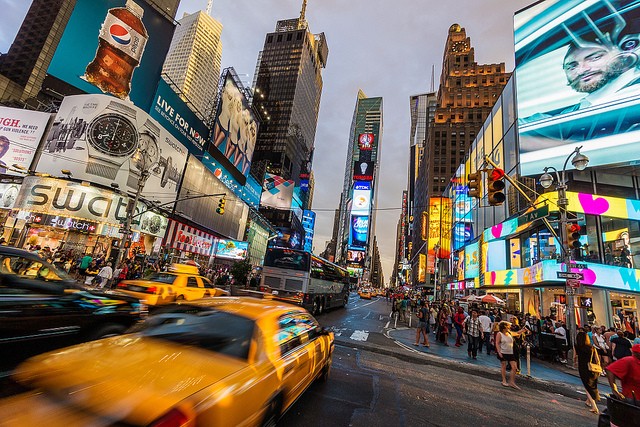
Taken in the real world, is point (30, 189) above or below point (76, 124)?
below

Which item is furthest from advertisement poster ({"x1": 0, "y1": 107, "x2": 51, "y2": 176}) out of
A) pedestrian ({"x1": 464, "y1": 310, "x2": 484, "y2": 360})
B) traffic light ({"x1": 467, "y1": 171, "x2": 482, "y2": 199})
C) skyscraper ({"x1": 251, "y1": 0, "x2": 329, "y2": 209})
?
skyscraper ({"x1": 251, "y1": 0, "x2": 329, "y2": 209})

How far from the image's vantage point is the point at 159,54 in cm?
3416

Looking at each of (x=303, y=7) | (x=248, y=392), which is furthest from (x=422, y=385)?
(x=303, y=7)

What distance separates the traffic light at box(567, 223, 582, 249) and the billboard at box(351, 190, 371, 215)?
94.8 m

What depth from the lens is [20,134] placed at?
29.1 metres

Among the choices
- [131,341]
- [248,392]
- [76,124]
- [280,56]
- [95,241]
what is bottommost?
[248,392]

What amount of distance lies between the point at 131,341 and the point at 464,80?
122776 mm

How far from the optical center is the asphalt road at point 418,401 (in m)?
4.86

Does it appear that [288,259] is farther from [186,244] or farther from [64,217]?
[186,244]

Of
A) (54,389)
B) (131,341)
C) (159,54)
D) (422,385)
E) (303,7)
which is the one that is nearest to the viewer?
(54,389)

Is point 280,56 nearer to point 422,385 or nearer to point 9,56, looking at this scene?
point 9,56

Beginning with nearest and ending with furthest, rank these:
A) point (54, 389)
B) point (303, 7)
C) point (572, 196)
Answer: point (54, 389)
point (572, 196)
point (303, 7)

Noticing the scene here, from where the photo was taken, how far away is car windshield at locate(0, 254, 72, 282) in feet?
15.8

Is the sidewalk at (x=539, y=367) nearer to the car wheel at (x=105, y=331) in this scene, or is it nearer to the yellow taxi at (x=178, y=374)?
the yellow taxi at (x=178, y=374)
